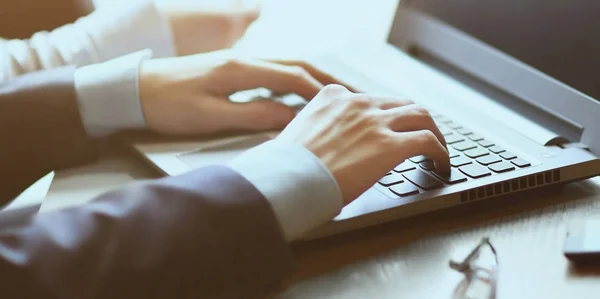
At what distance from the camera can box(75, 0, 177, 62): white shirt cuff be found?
89 cm

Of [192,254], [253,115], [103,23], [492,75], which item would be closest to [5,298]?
[192,254]

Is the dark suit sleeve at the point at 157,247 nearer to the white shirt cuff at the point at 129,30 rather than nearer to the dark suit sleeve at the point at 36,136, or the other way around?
the dark suit sleeve at the point at 36,136

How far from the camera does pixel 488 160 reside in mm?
687

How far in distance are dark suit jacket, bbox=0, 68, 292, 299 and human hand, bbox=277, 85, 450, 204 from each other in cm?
→ 9

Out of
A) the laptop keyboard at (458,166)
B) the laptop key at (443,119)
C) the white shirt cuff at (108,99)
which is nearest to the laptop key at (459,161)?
the laptop keyboard at (458,166)

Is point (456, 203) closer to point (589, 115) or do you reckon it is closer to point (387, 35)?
point (589, 115)

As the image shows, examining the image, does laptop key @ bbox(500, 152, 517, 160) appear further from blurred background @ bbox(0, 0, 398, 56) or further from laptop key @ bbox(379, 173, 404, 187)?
blurred background @ bbox(0, 0, 398, 56)

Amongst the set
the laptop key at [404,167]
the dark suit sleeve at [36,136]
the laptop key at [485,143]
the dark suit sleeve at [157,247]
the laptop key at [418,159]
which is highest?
the laptop key at [485,143]

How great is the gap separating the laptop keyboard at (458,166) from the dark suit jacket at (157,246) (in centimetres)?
15

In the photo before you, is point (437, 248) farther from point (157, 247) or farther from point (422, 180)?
point (157, 247)

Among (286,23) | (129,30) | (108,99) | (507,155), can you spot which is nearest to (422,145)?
(507,155)

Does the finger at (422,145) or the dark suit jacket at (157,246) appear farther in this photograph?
the finger at (422,145)

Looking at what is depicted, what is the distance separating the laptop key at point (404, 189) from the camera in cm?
63

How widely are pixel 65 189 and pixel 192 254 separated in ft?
0.77
